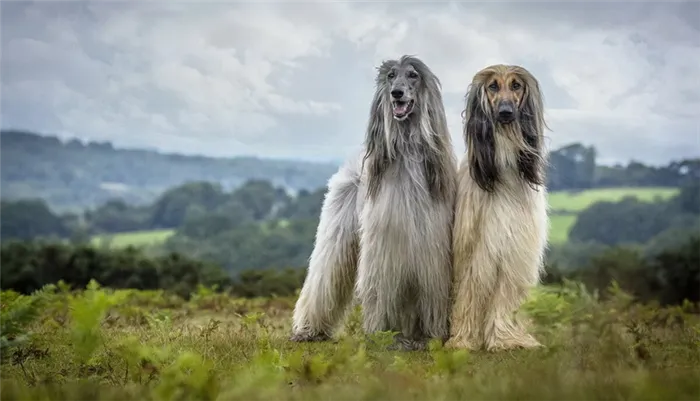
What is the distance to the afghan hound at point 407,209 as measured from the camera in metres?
6.58

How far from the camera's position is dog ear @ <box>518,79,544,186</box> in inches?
257

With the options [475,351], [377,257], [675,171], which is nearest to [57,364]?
[377,257]

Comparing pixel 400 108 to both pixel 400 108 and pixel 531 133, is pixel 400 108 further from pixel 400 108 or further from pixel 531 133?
pixel 531 133

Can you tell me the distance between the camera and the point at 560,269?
13.2 meters

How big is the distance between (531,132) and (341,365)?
2656 millimetres

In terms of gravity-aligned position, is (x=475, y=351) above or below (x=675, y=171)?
below

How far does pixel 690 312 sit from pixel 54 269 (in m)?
8.70

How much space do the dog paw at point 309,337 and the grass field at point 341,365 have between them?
0.40 feet

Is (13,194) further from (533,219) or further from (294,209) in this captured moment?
(533,219)

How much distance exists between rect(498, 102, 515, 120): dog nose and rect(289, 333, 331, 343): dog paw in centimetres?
240

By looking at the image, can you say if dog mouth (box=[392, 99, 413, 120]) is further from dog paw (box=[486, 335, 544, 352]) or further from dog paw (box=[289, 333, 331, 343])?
dog paw (box=[289, 333, 331, 343])

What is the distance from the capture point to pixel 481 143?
21.3 feet

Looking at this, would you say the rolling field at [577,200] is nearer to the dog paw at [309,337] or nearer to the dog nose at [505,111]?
the dog paw at [309,337]

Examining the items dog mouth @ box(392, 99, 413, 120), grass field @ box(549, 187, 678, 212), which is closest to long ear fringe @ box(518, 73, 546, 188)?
dog mouth @ box(392, 99, 413, 120)
